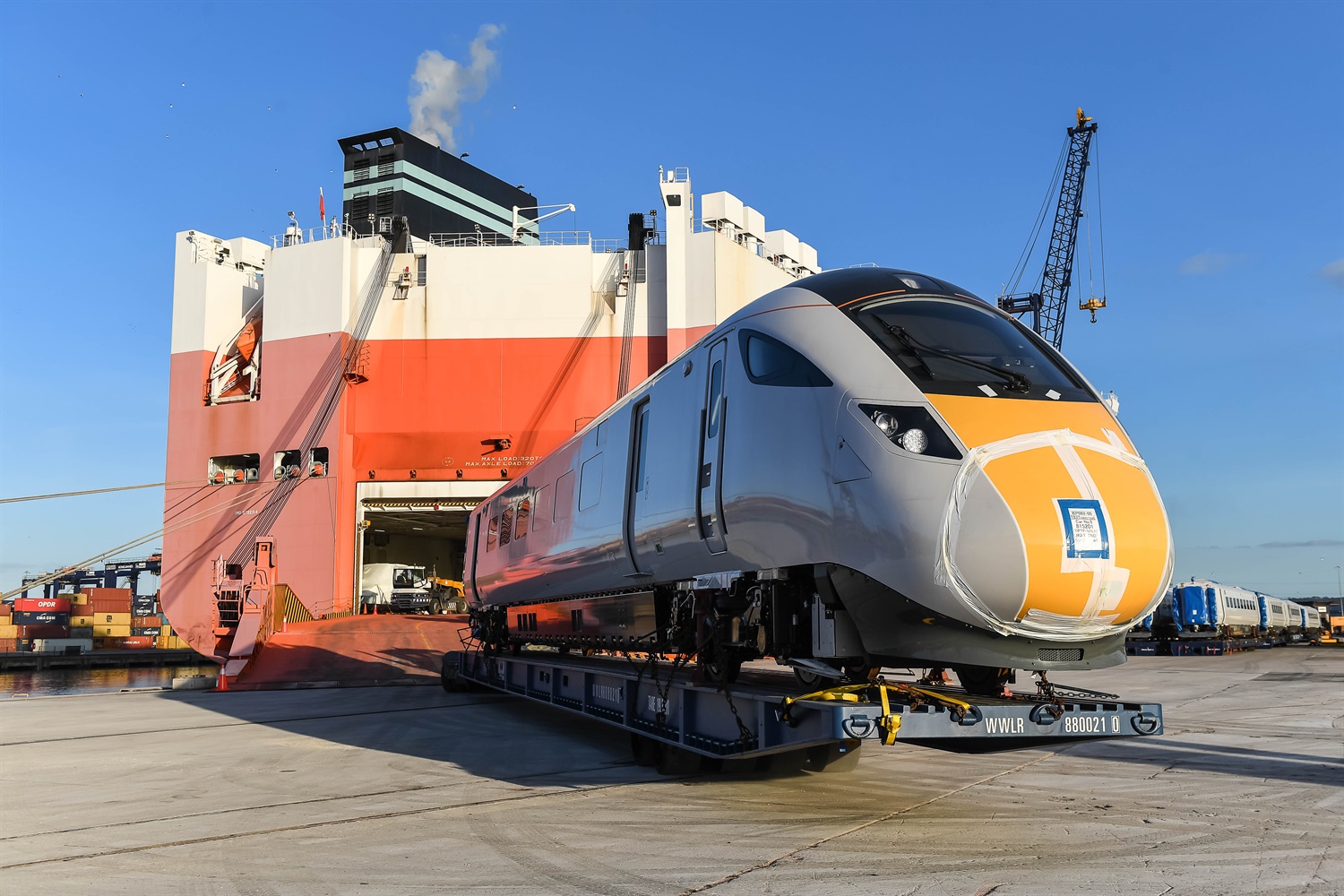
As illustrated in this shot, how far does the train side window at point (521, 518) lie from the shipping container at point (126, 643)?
67.6 meters

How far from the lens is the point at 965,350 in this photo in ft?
22.0

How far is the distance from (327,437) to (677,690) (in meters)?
31.0

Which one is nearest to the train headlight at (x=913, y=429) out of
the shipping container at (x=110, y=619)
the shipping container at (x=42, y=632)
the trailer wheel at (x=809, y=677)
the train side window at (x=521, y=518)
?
the trailer wheel at (x=809, y=677)

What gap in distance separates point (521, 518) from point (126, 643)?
7218 centimetres

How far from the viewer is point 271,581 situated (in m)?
26.8

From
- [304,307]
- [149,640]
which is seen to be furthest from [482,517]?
[149,640]

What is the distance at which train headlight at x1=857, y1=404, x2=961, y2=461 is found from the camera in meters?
5.86

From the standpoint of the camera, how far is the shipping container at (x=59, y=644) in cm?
6569

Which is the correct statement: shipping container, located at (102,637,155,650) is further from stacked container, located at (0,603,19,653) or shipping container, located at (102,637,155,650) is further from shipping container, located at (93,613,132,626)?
shipping container, located at (93,613,132,626)

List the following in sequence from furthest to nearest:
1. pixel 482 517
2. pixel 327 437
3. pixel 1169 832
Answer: pixel 327 437 < pixel 482 517 < pixel 1169 832

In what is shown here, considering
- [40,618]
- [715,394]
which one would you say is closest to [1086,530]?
[715,394]

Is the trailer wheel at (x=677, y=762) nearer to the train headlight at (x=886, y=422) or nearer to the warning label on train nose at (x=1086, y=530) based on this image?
the train headlight at (x=886, y=422)

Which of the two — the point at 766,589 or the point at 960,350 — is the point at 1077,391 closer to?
the point at 960,350

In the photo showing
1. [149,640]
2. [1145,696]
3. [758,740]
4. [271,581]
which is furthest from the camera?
[149,640]
